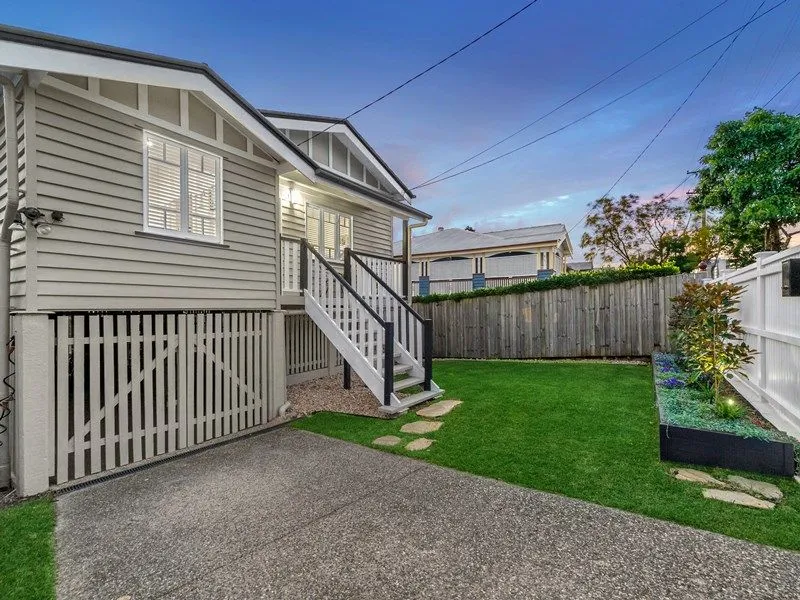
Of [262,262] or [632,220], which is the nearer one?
[262,262]

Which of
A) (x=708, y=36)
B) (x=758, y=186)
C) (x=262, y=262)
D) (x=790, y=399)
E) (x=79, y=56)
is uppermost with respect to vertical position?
(x=708, y=36)

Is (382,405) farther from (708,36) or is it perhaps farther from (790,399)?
(708,36)

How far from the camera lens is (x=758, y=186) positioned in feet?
44.9

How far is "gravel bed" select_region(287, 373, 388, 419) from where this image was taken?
598 cm

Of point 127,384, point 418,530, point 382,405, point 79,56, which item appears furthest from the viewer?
point 382,405

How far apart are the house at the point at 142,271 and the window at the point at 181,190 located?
0.02 m

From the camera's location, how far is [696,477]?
11.1 feet

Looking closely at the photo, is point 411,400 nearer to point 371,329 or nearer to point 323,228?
point 371,329

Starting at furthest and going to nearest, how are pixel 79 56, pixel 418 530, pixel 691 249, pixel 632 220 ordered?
1. pixel 632 220
2. pixel 691 249
3. pixel 79 56
4. pixel 418 530

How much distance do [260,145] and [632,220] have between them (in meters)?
21.3

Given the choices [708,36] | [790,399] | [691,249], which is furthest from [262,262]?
[691,249]

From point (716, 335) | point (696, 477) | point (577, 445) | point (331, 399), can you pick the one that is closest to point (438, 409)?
point (331, 399)

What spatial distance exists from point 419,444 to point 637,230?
71.7 feet

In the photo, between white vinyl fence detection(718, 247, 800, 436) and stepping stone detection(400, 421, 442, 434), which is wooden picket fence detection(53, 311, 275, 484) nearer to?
stepping stone detection(400, 421, 442, 434)
